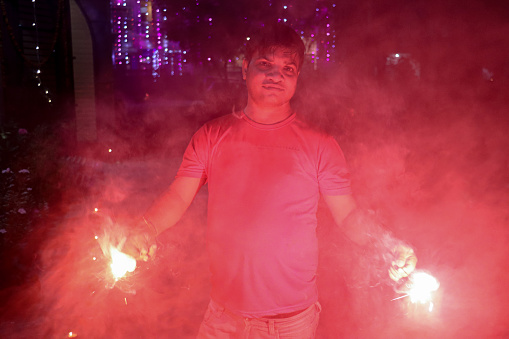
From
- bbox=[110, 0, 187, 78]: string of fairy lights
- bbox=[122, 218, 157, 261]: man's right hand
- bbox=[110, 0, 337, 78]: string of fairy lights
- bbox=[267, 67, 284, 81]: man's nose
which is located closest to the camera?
bbox=[122, 218, 157, 261]: man's right hand

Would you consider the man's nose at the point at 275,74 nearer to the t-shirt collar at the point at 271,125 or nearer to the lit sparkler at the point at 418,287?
the t-shirt collar at the point at 271,125

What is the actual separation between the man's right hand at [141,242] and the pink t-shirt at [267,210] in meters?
0.30

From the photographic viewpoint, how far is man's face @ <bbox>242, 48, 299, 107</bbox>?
2.27 metres

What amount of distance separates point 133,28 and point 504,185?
74.8 feet

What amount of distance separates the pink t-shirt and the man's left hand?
38cm

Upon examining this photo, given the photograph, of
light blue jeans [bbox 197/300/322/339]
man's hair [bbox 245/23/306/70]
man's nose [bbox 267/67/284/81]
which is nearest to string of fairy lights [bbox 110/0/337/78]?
man's hair [bbox 245/23/306/70]

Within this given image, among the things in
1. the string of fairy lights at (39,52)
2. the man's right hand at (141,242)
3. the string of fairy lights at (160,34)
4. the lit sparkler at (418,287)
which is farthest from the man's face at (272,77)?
the string of fairy lights at (39,52)

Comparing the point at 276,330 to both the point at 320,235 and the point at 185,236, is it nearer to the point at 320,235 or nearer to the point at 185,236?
the point at 320,235

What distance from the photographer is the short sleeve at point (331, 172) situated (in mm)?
2207

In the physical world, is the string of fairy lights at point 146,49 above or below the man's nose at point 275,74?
below

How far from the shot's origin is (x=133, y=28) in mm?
25641

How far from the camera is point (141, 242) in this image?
213 cm

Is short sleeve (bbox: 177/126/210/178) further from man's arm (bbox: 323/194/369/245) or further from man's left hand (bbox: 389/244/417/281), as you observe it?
man's left hand (bbox: 389/244/417/281)

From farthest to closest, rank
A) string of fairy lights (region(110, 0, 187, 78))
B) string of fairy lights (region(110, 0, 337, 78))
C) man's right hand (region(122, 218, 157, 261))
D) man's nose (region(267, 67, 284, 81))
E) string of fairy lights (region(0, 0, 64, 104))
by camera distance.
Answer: string of fairy lights (region(110, 0, 187, 78)) → string of fairy lights (region(0, 0, 64, 104)) → string of fairy lights (region(110, 0, 337, 78)) → man's nose (region(267, 67, 284, 81)) → man's right hand (region(122, 218, 157, 261))
